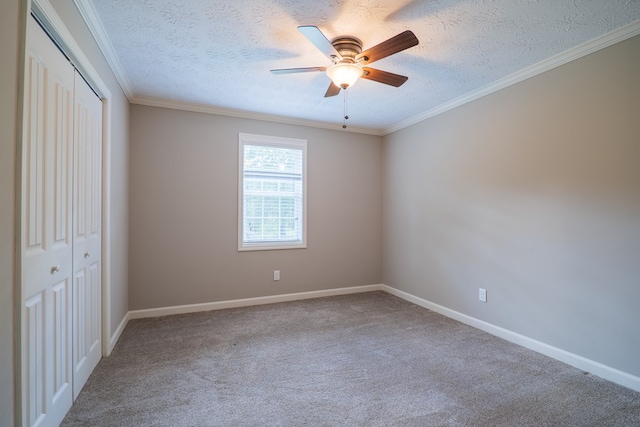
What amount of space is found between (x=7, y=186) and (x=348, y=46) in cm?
209

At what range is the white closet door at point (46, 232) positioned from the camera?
132 cm

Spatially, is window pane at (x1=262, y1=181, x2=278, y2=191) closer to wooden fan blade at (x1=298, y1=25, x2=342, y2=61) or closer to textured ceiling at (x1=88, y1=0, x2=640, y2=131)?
textured ceiling at (x1=88, y1=0, x2=640, y2=131)

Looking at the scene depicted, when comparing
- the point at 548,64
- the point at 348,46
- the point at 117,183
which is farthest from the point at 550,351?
the point at 117,183

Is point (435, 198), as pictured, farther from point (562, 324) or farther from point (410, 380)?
point (410, 380)

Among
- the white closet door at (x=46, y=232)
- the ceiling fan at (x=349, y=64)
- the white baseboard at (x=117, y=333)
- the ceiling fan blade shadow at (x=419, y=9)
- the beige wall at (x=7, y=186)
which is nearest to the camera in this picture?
the beige wall at (x=7, y=186)

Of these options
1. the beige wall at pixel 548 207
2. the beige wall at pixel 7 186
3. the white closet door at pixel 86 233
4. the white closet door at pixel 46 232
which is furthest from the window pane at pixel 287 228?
the beige wall at pixel 7 186

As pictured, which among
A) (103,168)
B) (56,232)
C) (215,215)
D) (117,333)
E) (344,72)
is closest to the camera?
(56,232)

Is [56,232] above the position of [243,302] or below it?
above

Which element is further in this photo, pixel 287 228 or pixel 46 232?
pixel 287 228

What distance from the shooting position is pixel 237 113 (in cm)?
377

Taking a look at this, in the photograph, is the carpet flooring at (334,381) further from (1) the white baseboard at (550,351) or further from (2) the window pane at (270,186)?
(2) the window pane at (270,186)

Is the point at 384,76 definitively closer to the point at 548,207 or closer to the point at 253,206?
the point at 548,207

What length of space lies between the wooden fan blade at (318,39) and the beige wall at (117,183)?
1.42 m

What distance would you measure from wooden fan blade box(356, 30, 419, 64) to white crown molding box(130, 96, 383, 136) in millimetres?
2041
